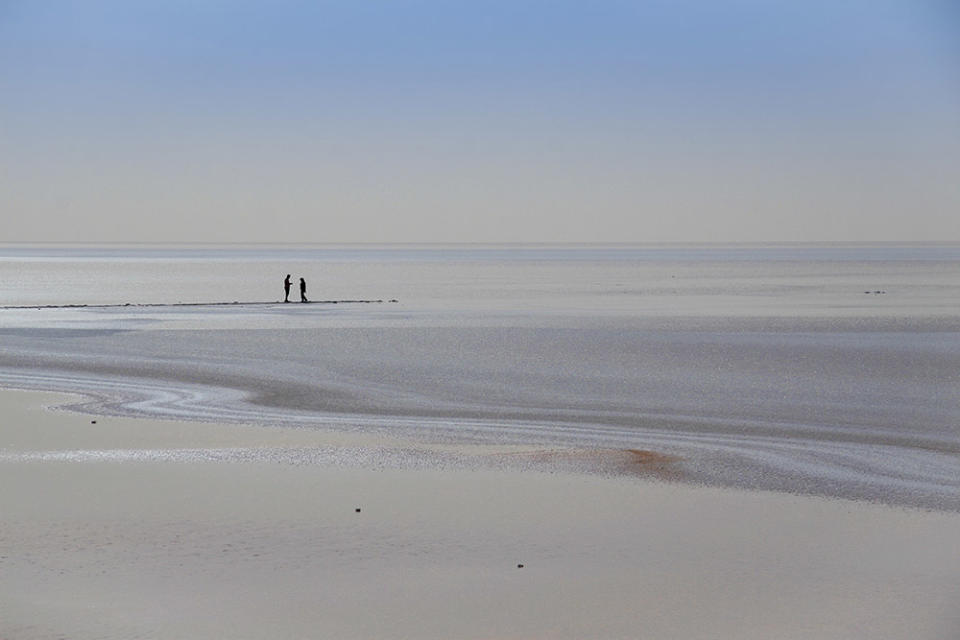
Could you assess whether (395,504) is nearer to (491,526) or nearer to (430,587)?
(491,526)

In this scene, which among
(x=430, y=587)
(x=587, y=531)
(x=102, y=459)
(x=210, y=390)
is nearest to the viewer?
→ (x=430, y=587)

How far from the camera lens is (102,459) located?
21.0 metres

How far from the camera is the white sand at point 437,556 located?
12852 mm

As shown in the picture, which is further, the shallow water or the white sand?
the shallow water

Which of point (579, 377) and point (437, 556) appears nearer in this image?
point (437, 556)

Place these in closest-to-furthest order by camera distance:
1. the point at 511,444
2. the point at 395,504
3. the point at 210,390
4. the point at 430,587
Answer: the point at 430,587, the point at 395,504, the point at 511,444, the point at 210,390

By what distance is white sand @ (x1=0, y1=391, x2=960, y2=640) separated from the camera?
1285 centimetres

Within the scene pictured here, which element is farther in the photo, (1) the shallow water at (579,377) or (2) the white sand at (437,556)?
(1) the shallow water at (579,377)

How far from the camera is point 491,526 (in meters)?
16.8

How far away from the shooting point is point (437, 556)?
50.2 ft

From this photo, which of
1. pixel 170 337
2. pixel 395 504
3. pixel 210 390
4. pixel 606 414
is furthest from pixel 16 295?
pixel 395 504

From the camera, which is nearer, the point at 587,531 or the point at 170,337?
the point at 587,531

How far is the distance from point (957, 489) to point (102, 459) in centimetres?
1282

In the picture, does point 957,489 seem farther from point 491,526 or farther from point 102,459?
point 102,459
